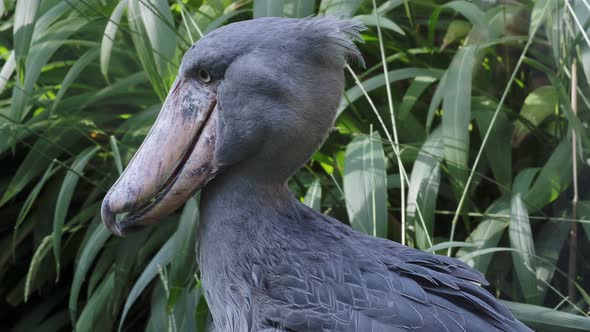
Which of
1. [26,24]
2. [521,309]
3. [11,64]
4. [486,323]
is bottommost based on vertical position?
[521,309]

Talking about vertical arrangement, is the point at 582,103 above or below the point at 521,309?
above

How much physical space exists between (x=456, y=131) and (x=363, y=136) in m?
0.23

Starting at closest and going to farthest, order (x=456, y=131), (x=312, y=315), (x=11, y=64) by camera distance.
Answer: (x=312, y=315) < (x=456, y=131) < (x=11, y=64)

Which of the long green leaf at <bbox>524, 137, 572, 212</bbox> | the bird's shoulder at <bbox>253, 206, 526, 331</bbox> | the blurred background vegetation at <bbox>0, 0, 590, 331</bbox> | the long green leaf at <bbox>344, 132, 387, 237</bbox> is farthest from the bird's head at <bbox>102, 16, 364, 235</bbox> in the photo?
the long green leaf at <bbox>524, 137, 572, 212</bbox>

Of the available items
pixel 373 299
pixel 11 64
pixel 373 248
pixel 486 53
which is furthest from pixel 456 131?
pixel 11 64

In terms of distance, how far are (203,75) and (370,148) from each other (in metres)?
0.82

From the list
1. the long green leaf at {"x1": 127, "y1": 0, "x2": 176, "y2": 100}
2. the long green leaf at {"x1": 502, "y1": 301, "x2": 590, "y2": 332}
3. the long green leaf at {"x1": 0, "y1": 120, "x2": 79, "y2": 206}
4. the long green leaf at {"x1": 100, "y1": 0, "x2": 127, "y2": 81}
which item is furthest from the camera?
the long green leaf at {"x1": 0, "y1": 120, "x2": 79, "y2": 206}

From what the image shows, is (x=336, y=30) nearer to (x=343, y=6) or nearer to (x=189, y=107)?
(x=189, y=107)

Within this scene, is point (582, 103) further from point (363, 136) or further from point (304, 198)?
point (304, 198)

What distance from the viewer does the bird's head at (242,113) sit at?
1.36 m

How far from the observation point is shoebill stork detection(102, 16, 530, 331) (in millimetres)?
1345

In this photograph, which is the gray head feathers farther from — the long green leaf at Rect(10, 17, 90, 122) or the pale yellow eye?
the long green leaf at Rect(10, 17, 90, 122)

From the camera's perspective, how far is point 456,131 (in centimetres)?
215

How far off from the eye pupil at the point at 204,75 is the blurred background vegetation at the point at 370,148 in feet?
2.08
